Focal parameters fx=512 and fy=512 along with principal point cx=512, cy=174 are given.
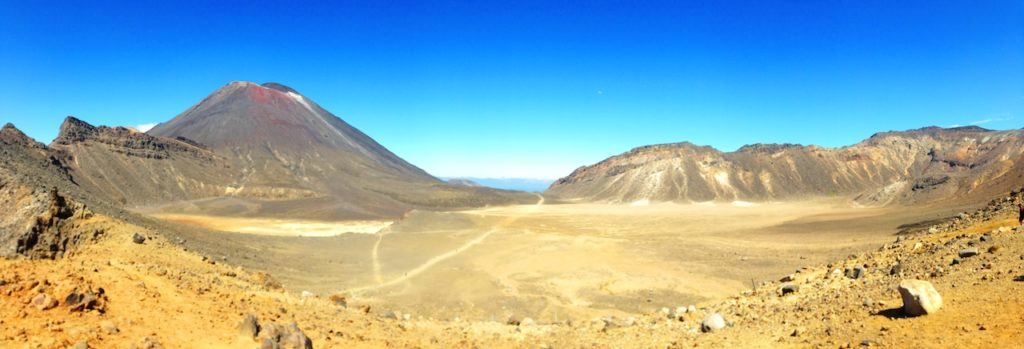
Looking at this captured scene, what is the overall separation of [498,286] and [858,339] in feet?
64.7

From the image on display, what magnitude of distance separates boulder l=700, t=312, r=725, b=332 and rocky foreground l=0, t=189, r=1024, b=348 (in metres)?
0.03

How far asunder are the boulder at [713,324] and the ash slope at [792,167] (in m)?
95.1

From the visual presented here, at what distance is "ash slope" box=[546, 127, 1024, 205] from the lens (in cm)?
10162

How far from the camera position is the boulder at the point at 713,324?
34.3ft

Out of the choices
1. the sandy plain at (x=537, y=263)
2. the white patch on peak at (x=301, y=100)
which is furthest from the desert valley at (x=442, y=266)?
the white patch on peak at (x=301, y=100)

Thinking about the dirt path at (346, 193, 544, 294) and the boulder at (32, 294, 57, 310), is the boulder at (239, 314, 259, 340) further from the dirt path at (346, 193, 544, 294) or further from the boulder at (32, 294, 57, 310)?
the dirt path at (346, 193, 544, 294)

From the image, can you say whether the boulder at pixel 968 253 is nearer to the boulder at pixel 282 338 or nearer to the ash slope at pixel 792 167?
the boulder at pixel 282 338

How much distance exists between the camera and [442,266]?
3209cm

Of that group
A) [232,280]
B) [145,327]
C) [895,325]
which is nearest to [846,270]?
[895,325]

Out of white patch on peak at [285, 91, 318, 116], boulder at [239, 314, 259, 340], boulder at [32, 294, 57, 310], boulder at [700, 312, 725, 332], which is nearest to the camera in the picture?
boulder at [32, 294, 57, 310]

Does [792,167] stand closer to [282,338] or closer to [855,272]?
[855,272]

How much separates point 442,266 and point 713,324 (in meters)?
23.4

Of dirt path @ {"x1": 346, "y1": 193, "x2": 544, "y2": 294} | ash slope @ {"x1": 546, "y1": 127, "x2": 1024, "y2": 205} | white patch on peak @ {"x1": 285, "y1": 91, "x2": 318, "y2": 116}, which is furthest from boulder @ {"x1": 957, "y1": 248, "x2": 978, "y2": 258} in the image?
white patch on peak @ {"x1": 285, "y1": 91, "x2": 318, "y2": 116}

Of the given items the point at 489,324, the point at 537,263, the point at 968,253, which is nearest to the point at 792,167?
the point at 537,263
